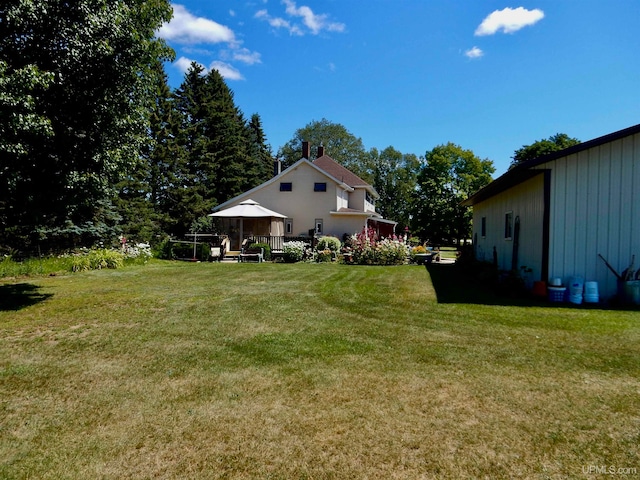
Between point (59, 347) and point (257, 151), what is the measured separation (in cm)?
4445

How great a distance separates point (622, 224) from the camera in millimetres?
8141

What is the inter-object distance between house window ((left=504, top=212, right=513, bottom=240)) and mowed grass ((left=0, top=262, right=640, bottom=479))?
16.5 feet

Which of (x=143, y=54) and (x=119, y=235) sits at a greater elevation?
(x=143, y=54)

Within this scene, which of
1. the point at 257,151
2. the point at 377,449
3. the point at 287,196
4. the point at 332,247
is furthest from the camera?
the point at 257,151

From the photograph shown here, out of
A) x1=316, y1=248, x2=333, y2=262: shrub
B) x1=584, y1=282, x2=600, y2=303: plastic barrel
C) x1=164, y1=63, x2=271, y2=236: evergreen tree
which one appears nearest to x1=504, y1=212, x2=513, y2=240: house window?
x1=584, y1=282, x2=600, y2=303: plastic barrel

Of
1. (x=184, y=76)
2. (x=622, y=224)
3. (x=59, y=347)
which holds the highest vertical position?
(x=184, y=76)

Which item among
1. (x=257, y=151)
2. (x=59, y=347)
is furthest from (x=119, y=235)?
(x=257, y=151)

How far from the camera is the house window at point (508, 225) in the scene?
37.8ft

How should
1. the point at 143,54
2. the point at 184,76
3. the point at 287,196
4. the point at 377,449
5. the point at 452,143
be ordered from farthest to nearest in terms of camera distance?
the point at 452,143 < the point at 184,76 < the point at 287,196 < the point at 143,54 < the point at 377,449

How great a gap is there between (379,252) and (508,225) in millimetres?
5700

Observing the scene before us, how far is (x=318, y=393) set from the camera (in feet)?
11.4

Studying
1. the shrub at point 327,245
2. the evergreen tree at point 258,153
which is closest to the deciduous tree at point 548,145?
the shrub at point 327,245

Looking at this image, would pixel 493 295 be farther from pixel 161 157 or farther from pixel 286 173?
pixel 161 157

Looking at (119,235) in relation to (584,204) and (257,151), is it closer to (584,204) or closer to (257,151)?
(584,204)
